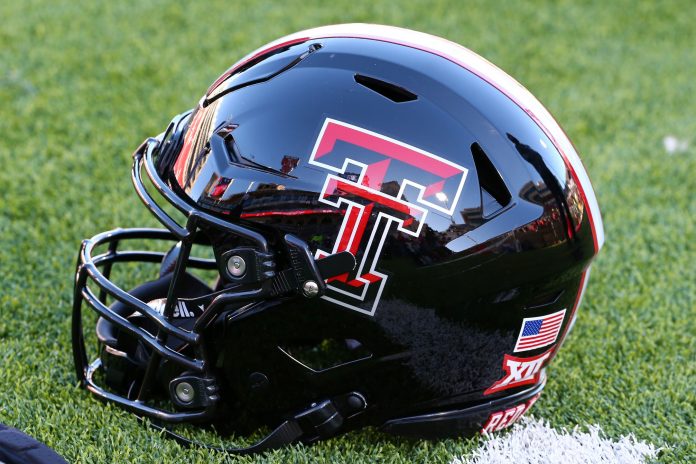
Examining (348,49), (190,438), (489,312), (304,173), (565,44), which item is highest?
(565,44)

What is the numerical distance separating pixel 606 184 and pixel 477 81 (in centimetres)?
187

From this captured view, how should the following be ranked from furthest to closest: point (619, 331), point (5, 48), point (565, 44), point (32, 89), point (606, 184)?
point (565, 44), point (5, 48), point (32, 89), point (606, 184), point (619, 331)

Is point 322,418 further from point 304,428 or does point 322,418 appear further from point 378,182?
point 378,182

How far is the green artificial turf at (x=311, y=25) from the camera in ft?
7.22

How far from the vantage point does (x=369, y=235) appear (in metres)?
1.80

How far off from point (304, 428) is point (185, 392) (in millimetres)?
299

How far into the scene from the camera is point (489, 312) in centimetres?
190

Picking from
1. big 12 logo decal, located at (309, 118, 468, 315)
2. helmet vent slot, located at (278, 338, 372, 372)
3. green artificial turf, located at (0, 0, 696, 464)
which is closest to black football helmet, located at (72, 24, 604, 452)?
big 12 logo decal, located at (309, 118, 468, 315)

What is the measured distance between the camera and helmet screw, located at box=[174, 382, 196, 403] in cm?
200

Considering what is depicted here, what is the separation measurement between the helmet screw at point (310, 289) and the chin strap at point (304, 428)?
313 mm

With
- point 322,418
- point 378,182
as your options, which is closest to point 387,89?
point 378,182

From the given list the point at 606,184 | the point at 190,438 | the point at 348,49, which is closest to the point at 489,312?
the point at 348,49

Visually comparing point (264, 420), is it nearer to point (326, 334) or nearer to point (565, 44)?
point (326, 334)

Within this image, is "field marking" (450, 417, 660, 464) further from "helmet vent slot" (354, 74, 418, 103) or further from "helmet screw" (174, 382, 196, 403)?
"helmet vent slot" (354, 74, 418, 103)
